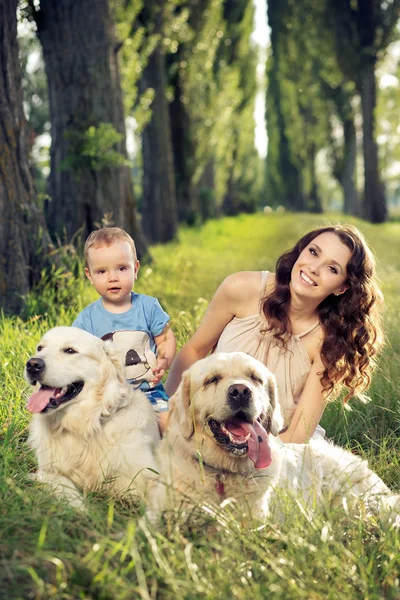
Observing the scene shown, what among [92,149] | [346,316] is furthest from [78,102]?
[346,316]

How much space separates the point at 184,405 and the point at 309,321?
155 cm

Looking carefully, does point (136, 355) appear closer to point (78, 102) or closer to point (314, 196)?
point (78, 102)

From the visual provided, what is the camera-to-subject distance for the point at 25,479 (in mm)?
3195

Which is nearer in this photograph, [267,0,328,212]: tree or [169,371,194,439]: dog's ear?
[169,371,194,439]: dog's ear

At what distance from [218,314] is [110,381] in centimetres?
125

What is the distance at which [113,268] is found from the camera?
3.70 m

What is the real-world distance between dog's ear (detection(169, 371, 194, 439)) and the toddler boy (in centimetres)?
76

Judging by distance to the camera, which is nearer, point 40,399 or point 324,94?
point 40,399

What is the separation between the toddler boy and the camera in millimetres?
3703

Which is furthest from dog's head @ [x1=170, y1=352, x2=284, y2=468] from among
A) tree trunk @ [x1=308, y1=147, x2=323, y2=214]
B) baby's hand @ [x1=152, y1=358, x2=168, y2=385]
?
tree trunk @ [x1=308, y1=147, x2=323, y2=214]

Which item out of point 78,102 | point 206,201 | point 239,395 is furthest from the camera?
point 206,201

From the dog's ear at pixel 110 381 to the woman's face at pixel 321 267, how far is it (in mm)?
1247

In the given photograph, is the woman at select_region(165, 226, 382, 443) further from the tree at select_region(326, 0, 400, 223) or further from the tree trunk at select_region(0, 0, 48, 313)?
the tree at select_region(326, 0, 400, 223)

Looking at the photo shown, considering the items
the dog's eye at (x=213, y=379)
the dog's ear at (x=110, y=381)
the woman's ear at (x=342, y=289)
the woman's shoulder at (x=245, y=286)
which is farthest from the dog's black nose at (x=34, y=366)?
the woman's ear at (x=342, y=289)
